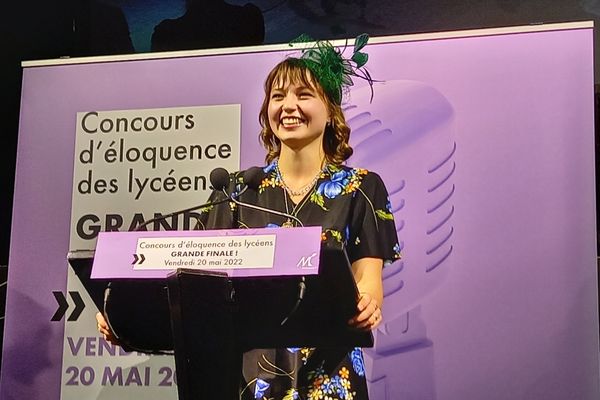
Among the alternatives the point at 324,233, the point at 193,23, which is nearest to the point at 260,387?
the point at 324,233

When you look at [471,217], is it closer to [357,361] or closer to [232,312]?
[357,361]

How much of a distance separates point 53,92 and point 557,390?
2.37m

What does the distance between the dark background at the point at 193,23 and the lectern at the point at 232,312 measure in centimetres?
222

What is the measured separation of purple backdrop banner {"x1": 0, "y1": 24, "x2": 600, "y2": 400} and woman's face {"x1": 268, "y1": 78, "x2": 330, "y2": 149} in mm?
455

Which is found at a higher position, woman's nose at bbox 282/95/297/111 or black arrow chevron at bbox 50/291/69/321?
woman's nose at bbox 282/95/297/111

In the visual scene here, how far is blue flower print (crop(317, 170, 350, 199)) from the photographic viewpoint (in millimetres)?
2539

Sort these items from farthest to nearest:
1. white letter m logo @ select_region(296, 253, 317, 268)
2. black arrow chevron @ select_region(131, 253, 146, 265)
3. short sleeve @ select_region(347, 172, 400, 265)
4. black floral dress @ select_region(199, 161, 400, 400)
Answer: short sleeve @ select_region(347, 172, 400, 265)
black floral dress @ select_region(199, 161, 400, 400)
black arrow chevron @ select_region(131, 253, 146, 265)
white letter m logo @ select_region(296, 253, 317, 268)

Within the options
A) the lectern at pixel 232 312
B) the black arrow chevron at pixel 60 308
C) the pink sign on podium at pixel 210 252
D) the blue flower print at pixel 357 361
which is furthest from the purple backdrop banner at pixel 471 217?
the pink sign on podium at pixel 210 252

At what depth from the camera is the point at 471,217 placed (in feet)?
9.75

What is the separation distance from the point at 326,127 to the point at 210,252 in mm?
1177

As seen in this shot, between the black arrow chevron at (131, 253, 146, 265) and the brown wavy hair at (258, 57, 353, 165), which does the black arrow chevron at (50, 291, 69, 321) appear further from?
the black arrow chevron at (131, 253, 146, 265)

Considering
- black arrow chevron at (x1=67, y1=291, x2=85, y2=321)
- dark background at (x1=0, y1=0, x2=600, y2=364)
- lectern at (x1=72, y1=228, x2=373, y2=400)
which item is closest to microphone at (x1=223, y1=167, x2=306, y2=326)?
lectern at (x1=72, y1=228, x2=373, y2=400)

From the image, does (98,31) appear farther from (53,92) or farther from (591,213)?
(591,213)

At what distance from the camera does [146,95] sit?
3.38 metres
